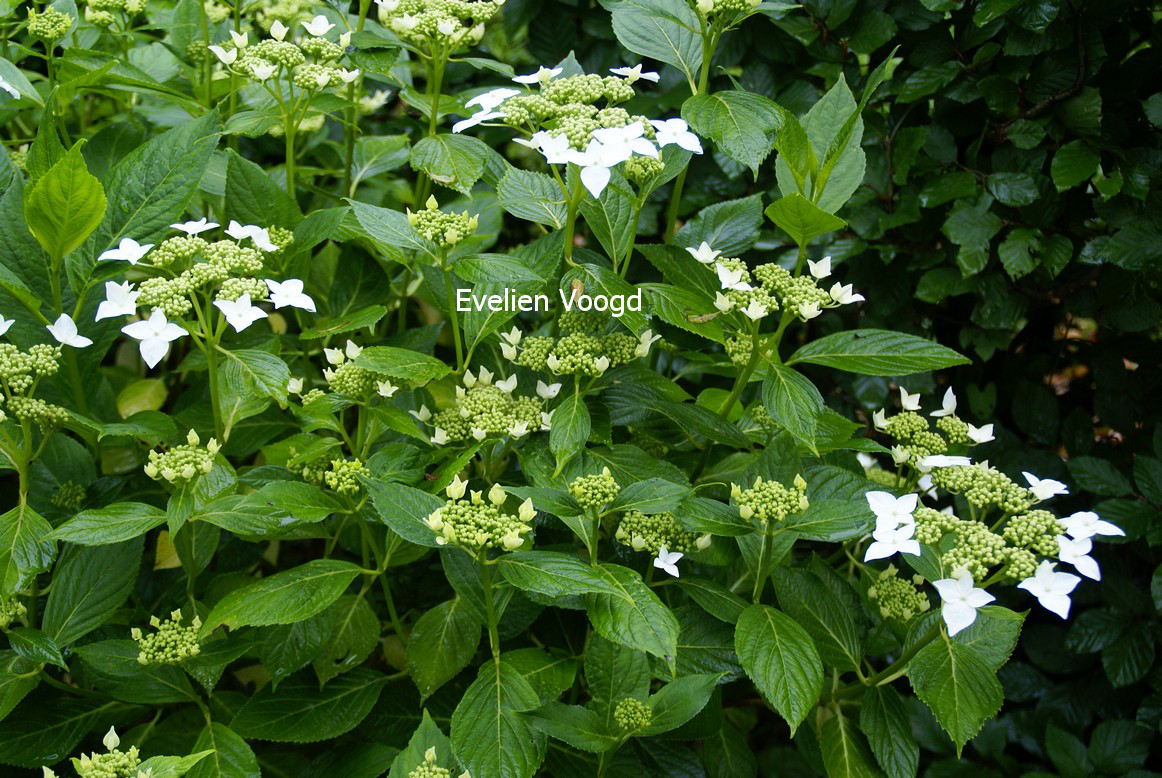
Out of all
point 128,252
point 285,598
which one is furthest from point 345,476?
point 128,252

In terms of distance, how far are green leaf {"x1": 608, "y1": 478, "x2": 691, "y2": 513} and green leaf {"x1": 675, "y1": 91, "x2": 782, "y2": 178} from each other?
39 centimetres

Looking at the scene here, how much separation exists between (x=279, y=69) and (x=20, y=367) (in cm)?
56

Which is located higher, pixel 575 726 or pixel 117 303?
pixel 117 303

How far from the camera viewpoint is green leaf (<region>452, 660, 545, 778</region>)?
3.60 feet

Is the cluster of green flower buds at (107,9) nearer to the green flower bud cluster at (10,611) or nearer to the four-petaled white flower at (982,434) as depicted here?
the green flower bud cluster at (10,611)

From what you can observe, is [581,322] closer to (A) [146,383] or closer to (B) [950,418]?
(B) [950,418]

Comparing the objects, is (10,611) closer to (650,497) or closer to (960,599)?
(650,497)

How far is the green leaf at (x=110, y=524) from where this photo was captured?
3.78 feet

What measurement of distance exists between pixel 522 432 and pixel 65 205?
634 millimetres

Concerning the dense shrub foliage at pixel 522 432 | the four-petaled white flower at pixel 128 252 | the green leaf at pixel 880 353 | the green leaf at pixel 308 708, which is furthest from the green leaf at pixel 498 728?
the four-petaled white flower at pixel 128 252

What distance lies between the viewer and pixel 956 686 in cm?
113

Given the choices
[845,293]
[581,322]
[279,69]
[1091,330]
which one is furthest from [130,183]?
[1091,330]

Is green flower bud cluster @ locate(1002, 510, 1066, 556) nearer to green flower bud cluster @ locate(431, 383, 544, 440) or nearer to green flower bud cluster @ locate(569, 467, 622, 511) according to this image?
green flower bud cluster @ locate(569, 467, 622, 511)

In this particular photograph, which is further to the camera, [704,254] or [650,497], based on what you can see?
[704,254]
